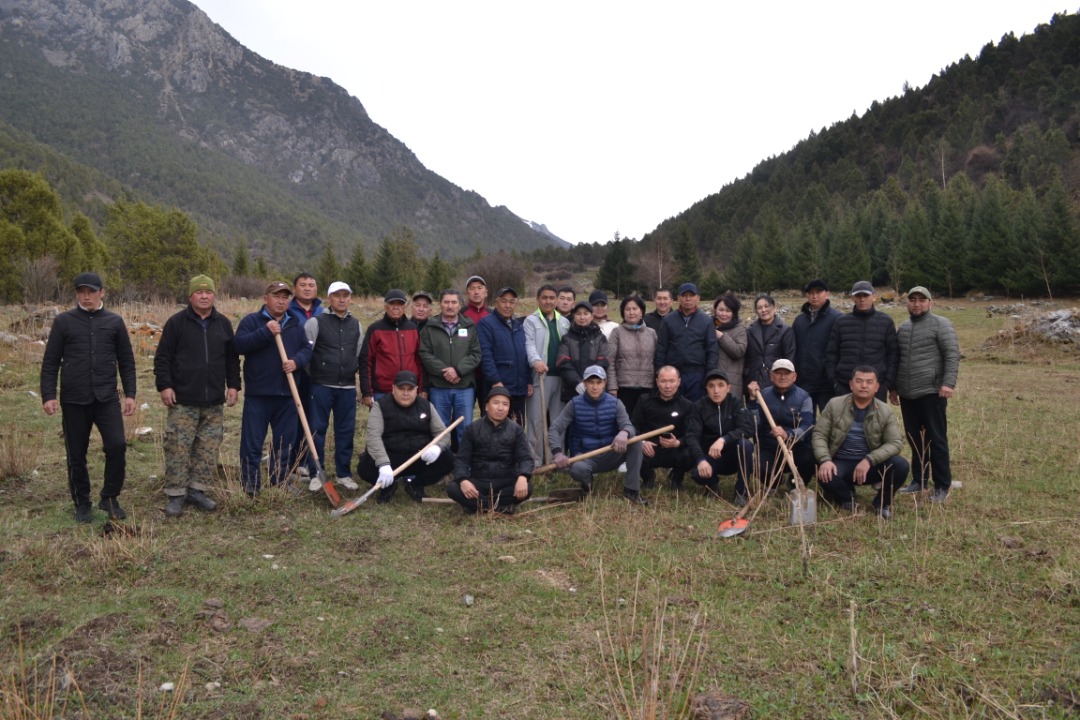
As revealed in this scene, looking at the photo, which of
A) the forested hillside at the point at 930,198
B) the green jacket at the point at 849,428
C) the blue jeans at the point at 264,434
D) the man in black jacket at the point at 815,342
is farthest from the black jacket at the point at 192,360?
the forested hillside at the point at 930,198

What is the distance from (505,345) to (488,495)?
1762 mm

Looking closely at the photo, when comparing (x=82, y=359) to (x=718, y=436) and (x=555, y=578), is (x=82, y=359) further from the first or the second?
(x=718, y=436)

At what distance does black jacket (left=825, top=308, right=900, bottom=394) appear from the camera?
618cm

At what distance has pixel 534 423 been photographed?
730 centimetres

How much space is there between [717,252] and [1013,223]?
153 feet

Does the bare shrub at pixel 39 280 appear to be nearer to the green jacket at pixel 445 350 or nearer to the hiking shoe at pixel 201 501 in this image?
the hiking shoe at pixel 201 501

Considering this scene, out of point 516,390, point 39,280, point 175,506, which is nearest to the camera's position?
point 175,506

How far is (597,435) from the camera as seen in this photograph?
21.1 ft

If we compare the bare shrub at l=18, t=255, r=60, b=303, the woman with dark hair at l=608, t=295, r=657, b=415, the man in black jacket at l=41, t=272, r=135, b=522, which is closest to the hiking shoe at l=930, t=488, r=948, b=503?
the woman with dark hair at l=608, t=295, r=657, b=415

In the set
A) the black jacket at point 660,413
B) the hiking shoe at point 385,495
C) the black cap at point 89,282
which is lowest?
the hiking shoe at point 385,495

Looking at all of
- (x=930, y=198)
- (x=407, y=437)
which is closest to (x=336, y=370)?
(x=407, y=437)

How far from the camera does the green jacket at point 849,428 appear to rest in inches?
219

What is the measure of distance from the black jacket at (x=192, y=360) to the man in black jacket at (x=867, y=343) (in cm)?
568

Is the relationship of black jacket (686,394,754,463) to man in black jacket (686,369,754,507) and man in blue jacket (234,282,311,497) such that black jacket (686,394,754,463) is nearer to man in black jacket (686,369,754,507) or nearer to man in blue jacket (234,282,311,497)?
man in black jacket (686,369,754,507)
